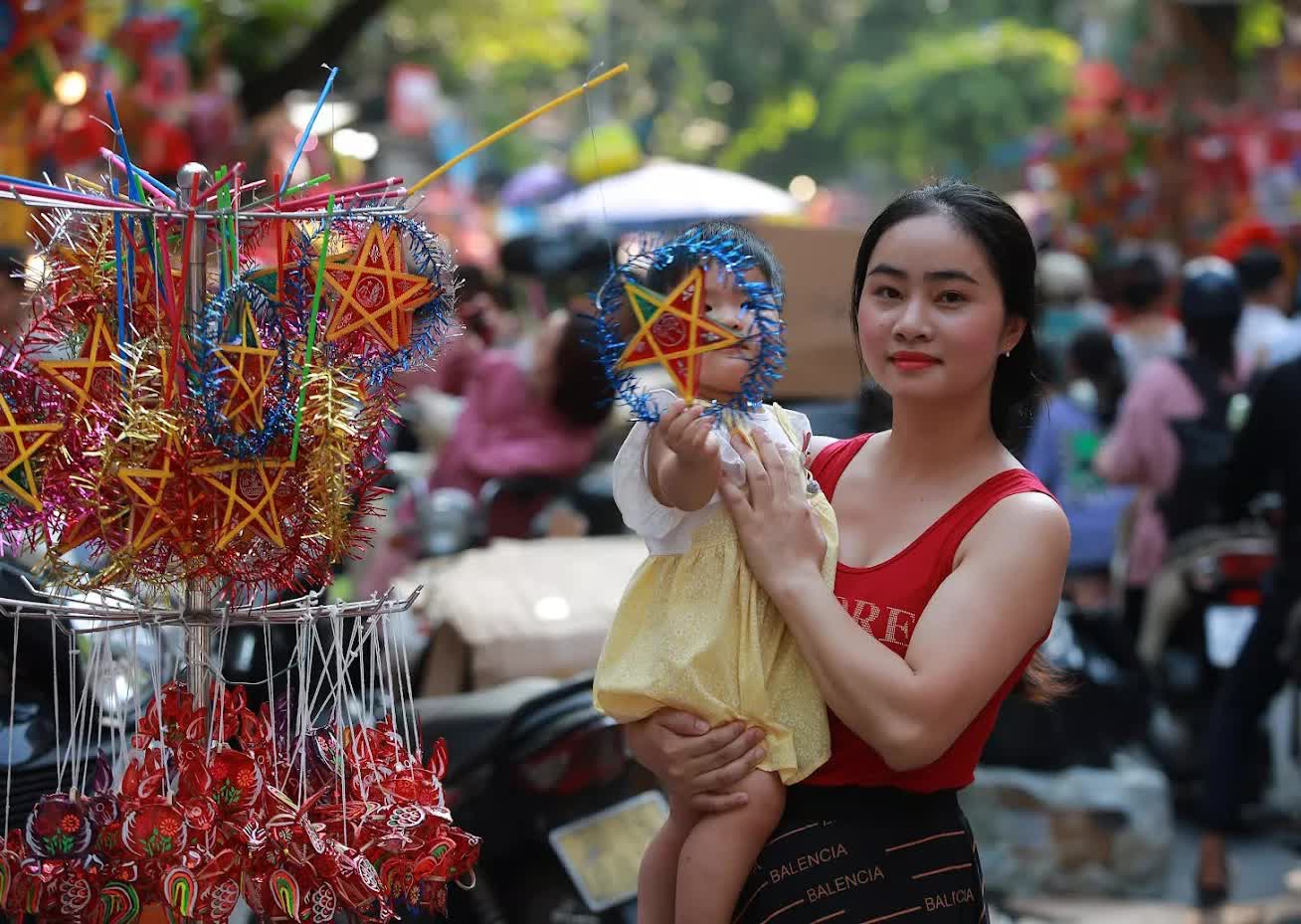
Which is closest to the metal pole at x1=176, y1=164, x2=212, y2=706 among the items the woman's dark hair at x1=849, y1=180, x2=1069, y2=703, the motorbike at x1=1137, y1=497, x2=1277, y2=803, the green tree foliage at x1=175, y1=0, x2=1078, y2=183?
the woman's dark hair at x1=849, y1=180, x2=1069, y2=703

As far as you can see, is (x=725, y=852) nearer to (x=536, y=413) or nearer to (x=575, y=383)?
(x=575, y=383)

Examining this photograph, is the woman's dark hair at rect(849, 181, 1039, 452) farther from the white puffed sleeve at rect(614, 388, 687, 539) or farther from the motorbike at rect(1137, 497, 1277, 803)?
the motorbike at rect(1137, 497, 1277, 803)

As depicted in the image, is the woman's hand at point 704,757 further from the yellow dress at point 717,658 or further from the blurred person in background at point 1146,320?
the blurred person in background at point 1146,320

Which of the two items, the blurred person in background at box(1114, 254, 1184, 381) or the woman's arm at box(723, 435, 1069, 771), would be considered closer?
the woman's arm at box(723, 435, 1069, 771)

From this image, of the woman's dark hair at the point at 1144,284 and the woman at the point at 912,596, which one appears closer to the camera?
the woman at the point at 912,596

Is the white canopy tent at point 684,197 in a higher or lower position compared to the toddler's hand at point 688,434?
higher

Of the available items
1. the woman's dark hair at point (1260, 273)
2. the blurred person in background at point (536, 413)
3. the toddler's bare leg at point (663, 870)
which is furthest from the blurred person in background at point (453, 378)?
the woman's dark hair at point (1260, 273)

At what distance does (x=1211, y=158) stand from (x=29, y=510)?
1507 cm

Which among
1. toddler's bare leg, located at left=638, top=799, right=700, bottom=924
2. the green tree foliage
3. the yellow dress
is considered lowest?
toddler's bare leg, located at left=638, top=799, right=700, bottom=924

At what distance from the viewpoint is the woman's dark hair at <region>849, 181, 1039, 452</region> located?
2285 millimetres

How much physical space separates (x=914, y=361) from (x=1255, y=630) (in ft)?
12.6

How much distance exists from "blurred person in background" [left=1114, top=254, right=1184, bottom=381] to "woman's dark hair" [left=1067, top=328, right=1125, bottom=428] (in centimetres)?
12

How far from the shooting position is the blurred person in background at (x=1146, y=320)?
830cm

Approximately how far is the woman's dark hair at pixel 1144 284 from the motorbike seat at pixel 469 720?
5361 millimetres
